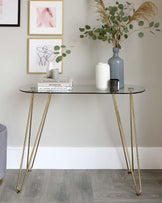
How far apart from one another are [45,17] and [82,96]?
2.54 ft

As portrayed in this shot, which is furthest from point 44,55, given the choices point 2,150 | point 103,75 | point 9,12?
point 2,150

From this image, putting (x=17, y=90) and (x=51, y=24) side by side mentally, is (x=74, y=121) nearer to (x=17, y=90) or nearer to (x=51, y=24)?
(x=17, y=90)

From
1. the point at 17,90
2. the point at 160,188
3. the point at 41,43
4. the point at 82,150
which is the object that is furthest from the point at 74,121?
the point at 160,188

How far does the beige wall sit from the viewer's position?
8.27 feet

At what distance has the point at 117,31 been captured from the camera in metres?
2.31

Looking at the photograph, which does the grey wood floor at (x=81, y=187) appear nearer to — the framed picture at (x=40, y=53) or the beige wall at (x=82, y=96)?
the beige wall at (x=82, y=96)

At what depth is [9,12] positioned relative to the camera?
8.16 ft

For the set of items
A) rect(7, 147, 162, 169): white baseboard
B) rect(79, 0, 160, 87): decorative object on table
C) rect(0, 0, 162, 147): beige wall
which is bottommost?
rect(7, 147, 162, 169): white baseboard

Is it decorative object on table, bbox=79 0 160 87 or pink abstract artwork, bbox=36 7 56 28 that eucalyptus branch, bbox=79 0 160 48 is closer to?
decorative object on table, bbox=79 0 160 87

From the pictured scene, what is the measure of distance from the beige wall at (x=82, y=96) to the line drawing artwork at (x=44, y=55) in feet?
0.40

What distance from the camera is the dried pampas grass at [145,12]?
2.31 m

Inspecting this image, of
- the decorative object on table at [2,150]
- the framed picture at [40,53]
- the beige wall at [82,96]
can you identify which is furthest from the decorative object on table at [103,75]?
the decorative object on table at [2,150]

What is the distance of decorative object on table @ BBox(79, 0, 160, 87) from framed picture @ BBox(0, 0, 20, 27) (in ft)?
1.96

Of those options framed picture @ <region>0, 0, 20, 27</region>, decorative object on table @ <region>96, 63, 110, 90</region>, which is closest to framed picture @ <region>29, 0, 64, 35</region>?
framed picture @ <region>0, 0, 20, 27</region>
